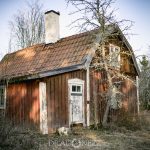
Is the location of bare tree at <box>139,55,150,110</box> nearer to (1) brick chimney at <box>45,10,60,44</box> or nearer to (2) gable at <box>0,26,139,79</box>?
(2) gable at <box>0,26,139,79</box>

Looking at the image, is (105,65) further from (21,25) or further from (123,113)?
(21,25)

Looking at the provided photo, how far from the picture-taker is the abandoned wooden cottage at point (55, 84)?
13156 mm

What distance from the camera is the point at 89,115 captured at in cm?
1487

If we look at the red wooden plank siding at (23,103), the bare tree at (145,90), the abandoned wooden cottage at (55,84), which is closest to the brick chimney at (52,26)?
the abandoned wooden cottage at (55,84)

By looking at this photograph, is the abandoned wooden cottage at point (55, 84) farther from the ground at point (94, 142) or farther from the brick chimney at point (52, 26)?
the ground at point (94, 142)

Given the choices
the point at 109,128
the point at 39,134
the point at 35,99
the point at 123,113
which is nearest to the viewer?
the point at 39,134

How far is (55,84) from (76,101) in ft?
5.44

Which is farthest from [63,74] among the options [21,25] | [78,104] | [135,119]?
[21,25]

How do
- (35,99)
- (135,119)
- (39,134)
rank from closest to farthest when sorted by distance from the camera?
(39,134), (35,99), (135,119)

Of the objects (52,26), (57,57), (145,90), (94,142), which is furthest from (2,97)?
(145,90)

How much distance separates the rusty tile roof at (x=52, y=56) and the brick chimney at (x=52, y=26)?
436 mm

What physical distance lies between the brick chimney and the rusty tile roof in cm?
44

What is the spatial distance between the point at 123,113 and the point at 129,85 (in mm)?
3120

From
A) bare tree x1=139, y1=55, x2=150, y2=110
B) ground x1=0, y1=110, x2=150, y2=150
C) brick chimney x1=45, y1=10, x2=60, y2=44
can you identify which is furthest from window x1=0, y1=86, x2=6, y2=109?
bare tree x1=139, y1=55, x2=150, y2=110
